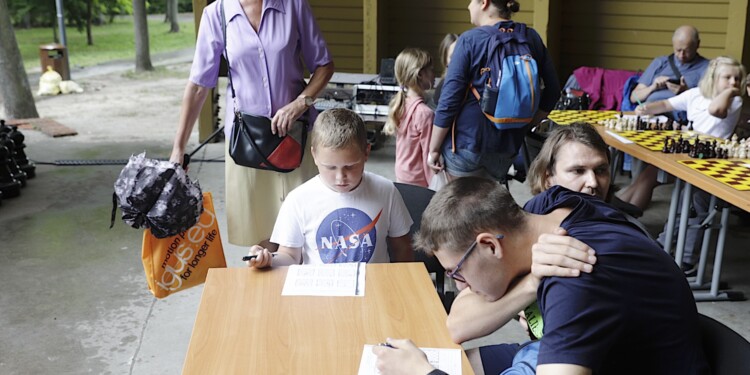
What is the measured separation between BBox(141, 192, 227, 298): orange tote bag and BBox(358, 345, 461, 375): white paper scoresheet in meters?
1.32

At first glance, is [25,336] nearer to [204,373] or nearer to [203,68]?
[203,68]

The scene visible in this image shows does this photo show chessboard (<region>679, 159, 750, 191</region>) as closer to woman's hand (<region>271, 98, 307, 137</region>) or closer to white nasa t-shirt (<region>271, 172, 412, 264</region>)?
white nasa t-shirt (<region>271, 172, 412, 264</region>)

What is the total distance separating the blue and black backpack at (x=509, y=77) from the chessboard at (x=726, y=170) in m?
1.02

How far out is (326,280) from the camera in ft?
8.14

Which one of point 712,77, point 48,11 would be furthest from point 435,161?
point 48,11

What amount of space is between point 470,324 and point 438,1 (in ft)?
23.8

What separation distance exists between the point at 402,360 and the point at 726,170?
2841 mm

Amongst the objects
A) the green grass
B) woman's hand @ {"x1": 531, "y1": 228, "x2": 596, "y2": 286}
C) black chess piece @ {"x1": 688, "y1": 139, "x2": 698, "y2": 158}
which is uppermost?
woman's hand @ {"x1": 531, "y1": 228, "x2": 596, "y2": 286}

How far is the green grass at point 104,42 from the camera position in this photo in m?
20.3

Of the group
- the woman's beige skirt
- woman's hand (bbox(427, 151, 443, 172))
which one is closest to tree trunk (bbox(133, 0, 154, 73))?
woman's hand (bbox(427, 151, 443, 172))

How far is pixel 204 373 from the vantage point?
1898 mm

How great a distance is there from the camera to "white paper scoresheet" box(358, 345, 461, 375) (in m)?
1.90

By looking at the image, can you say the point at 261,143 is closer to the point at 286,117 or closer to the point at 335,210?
the point at 286,117

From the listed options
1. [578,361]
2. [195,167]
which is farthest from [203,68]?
[195,167]
